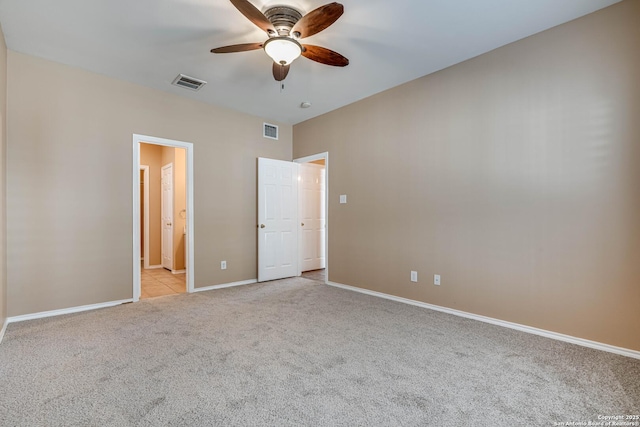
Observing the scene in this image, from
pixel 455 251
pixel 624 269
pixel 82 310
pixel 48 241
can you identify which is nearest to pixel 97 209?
pixel 48 241

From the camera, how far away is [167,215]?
612 centimetres

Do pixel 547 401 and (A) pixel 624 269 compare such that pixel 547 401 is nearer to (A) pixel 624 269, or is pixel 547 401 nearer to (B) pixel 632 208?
(A) pixel 624 269

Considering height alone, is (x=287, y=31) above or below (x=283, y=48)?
above

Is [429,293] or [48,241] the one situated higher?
[48,241]

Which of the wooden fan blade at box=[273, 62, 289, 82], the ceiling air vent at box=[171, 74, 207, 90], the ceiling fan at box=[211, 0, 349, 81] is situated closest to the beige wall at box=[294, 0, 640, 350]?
the ceiling fan at box=[211, 0, 349, 81]

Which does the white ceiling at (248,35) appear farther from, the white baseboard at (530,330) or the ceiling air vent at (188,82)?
the white baseboard at (530,330)

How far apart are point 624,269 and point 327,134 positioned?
3754 millimetres

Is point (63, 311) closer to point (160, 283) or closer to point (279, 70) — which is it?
point (160, 283)

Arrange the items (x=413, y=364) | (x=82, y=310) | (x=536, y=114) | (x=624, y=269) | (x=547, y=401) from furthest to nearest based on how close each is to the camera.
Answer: (x=82, y=310) → (x=536, y=114) → (x=624, y=269) → (x=413, y=364) → (x=547, y=401)

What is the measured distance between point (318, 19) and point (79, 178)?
10.2 ft

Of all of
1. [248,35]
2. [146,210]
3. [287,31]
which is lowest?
[146,210]

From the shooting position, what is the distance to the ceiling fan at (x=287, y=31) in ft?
7.16

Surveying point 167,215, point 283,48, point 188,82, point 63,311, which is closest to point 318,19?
point 283,48

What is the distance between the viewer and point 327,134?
487 cm
